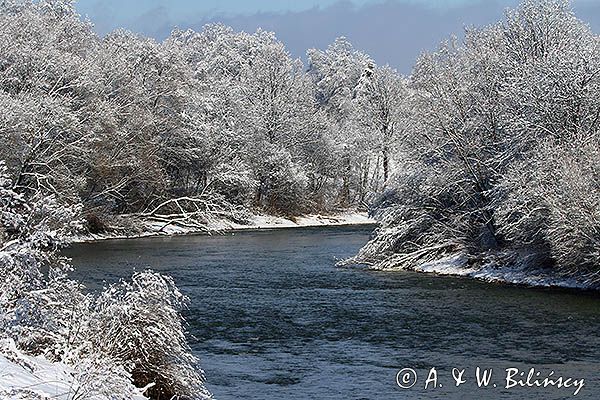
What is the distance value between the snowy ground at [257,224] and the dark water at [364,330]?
19447mm

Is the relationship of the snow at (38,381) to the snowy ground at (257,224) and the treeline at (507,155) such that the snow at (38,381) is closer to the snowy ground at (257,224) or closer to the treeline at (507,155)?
the treeline at (507,155)

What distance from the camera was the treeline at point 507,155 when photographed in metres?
26.7

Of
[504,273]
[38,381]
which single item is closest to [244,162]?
[504,273]

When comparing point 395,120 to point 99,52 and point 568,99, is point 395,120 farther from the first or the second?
point 568,99

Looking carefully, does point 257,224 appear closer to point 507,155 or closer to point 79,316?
point 507,155

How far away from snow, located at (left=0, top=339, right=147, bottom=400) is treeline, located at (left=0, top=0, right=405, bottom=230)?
31484 millimetres

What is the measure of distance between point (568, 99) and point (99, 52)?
4087cm

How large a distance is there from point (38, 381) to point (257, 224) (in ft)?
179

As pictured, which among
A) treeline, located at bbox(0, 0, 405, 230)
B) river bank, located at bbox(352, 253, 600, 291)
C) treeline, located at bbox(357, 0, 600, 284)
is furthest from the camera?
treeline, located at bbox(0, 0, 405, 230)

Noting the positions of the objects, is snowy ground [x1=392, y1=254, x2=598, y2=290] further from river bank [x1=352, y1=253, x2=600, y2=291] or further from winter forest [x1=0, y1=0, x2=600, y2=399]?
winter forest [x1=0, y1=0, x2=600, y2=399]

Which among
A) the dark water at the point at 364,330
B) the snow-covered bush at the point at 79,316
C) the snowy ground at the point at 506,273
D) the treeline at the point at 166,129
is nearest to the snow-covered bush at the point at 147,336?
the snow-covered bush at the point at 79,316

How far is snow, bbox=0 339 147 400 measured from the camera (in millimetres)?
8539

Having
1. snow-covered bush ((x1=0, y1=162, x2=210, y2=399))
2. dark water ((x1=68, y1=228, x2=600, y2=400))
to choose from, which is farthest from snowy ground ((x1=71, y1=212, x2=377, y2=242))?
snow-covered bush ((x1=0, y1=162, x2=210, y2=399))

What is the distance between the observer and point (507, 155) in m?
32.0
